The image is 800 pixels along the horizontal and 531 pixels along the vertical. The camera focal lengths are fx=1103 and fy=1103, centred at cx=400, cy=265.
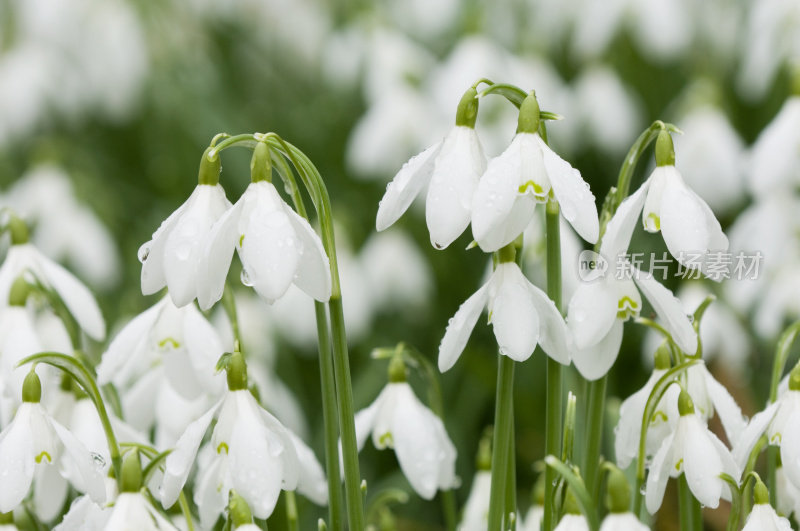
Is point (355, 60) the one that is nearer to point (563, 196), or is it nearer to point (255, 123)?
point (255, 123)

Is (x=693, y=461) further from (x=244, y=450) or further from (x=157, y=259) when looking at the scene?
(x=157, y=259)

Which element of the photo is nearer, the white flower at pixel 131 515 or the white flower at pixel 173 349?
the white flower at pixel 131 515

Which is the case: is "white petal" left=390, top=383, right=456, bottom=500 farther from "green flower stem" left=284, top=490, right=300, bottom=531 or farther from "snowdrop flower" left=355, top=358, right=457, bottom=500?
"green flower stem" left=284, top=490, right=300, bottom=531

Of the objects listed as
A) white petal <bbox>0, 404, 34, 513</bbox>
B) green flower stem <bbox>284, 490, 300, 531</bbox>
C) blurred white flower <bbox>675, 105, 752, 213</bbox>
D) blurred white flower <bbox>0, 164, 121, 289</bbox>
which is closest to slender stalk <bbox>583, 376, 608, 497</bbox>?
green flower stem <bbox>284, 490, 300, 531</bbox>

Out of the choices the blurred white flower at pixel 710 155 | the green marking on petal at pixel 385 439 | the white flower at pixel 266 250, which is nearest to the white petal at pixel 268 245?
the white flower at pixel 266 250

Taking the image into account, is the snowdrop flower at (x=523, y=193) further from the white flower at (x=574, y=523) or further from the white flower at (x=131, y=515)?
the white flower at (x=131, y=515)

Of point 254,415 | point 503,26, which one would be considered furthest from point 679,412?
point 503,26
